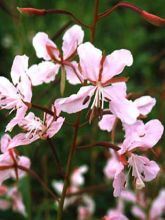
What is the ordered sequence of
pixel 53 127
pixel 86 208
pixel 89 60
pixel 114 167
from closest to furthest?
pixel 89 60 → pixel 53 127 → pixel 114 167 → pixel 86 208

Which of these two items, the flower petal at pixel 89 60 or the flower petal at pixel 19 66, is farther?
the flower petal at pixel 19 66

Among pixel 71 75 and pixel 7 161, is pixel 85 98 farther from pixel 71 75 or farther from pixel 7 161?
pixel 7 161

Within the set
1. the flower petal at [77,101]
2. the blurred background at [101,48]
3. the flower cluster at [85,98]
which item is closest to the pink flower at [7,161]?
the flower cluster at [85,98]

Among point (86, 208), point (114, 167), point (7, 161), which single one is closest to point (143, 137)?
point (7, 161)

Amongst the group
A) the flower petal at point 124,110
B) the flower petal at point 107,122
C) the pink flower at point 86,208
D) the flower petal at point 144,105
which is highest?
the flower petal at point 124,110

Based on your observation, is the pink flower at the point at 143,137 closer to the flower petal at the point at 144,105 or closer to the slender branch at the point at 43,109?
the flower petal at the point at 144,105

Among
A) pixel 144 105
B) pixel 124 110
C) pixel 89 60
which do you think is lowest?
pixel 144 105

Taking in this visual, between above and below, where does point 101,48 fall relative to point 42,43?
below
